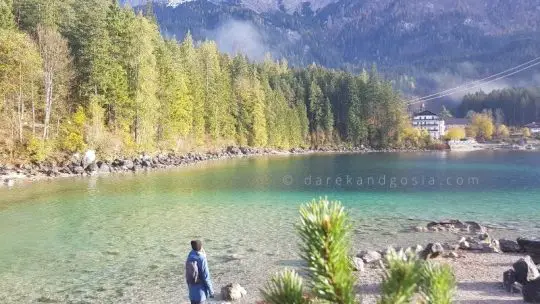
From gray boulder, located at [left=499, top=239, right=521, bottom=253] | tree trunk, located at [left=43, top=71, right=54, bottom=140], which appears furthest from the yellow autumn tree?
gray boulder, located at [left=499, top=239, right=521, bottom=253]

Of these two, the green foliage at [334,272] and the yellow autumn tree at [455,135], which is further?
the yellow autumn tree at [455,135]

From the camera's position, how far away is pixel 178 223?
1090 inches

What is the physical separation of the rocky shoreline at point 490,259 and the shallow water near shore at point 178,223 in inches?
100

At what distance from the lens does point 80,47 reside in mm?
65062

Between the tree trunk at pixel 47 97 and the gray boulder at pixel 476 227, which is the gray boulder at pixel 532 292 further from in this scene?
the tree trunk at pixel 47 97

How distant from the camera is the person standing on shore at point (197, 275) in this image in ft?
41.0

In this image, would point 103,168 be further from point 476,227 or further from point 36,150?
point 476,227

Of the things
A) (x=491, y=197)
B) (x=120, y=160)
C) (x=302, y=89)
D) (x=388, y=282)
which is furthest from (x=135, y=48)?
(x=302, y=89)

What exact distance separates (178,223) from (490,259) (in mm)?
17028

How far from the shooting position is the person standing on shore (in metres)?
12.5

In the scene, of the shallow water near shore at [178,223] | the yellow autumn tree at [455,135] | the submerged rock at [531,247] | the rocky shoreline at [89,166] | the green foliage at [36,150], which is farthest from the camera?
the yellow autumn tree at [455,135]

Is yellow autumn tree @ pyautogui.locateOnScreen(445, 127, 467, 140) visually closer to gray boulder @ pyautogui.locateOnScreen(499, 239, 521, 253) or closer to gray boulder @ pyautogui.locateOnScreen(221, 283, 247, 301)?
gray boulder @ pyautogui.locateOnScreen(499, 239, 521, 253)

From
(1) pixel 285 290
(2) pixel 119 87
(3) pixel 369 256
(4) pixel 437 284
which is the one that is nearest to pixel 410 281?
(4) pixel 437 284

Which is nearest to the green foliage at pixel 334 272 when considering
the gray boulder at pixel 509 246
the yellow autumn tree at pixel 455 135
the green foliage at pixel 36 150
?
the gray boulder at pixel 509 246
